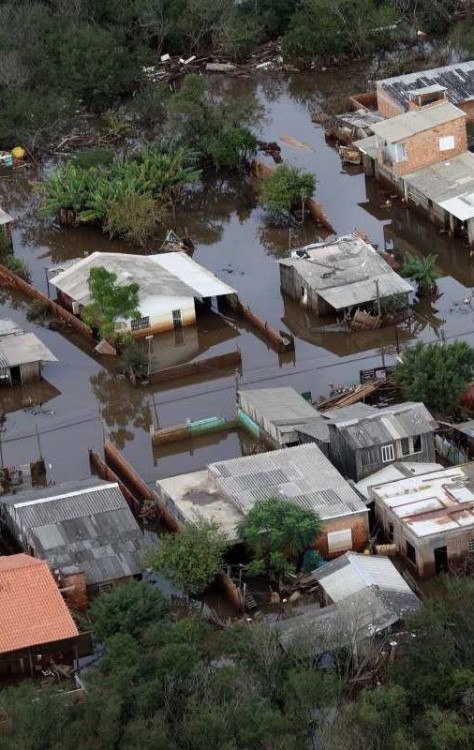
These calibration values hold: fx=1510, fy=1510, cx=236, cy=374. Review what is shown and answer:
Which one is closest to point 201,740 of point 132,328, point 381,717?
point 381,717

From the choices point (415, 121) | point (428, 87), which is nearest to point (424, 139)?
Result: point (415, 121)

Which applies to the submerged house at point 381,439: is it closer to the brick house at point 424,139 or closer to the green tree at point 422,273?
the green tree at point 422,273

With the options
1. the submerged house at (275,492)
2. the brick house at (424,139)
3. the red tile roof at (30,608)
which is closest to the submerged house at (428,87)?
the brick house at (424,139)

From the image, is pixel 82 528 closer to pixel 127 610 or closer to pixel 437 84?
pixel 127 610

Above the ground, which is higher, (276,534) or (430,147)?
(430,147)

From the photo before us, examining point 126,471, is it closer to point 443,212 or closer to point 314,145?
point 443,212

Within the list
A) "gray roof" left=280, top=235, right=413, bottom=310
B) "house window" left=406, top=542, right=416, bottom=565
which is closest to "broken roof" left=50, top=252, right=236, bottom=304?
"gray roof" left=280, top=235, right=413, bottom=310

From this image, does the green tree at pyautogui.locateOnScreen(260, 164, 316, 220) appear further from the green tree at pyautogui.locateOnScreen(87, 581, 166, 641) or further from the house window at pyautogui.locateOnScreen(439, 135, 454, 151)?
the green tree at pyautogui.locateOnScreen(87, 581, 166, 641)
